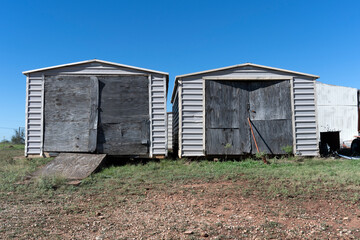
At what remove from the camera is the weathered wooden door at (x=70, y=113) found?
8773 millimetres

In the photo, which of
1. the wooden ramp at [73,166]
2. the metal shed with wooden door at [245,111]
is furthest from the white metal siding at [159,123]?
the wooden ramp at [73,166]

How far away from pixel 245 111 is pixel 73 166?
6090 millimetres

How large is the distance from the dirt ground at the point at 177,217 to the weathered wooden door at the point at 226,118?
431 centimetres

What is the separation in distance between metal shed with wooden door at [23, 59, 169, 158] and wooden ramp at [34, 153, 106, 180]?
31.3 inches

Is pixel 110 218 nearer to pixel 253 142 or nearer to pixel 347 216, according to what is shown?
pixel 347 216

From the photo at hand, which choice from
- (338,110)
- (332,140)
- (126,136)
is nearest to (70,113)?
(126,136)

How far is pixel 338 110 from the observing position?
1653 centimetres

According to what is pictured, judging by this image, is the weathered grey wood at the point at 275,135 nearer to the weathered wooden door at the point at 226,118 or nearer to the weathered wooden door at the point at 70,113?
the weathered wooden door at the point at 226,118

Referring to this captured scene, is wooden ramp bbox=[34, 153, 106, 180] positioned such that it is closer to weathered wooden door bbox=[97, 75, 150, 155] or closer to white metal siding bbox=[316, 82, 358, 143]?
weathered wooden door bbox=[97, 75, 150, 155]

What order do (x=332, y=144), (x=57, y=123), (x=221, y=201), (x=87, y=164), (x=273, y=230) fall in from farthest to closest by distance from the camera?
(x=332, y=144) < (x=57, y=123) < (x=87, y=164) < (x=221, y=201) < (x=273, y=230)

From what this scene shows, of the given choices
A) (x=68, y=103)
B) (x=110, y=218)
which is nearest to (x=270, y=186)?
(x=110, y=218)

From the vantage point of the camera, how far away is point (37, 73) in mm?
8930

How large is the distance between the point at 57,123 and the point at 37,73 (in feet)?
6.32

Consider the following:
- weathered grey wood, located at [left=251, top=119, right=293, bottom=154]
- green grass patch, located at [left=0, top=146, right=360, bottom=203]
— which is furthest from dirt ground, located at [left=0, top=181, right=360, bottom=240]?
weathered grey wood, located at [left=251, top=119, right=293, bottom=154]
